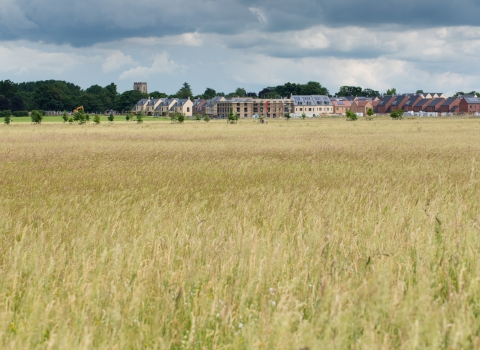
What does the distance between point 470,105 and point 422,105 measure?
17721 mm

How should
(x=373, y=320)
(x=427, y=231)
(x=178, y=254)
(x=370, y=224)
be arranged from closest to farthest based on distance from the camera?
(x=373, y=320) → (x=178, y=254) → (x=427, y=231) → (x=370, y=224)

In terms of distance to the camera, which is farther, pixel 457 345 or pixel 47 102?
pixel 47 102

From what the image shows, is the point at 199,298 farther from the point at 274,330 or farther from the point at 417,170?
the point at 417,170

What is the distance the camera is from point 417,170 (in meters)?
16.0

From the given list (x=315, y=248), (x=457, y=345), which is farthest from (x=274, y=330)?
(x=315, y=248)

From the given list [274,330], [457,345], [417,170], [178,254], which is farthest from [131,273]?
[417,170]

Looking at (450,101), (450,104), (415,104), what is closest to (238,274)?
(450,104)

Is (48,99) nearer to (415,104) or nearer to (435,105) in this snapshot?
(415,104)

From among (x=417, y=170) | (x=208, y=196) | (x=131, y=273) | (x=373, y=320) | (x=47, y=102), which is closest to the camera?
(x=373, y=320)

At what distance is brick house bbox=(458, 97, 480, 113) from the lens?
160 m

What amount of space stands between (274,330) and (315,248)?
2.20m

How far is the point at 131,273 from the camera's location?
538 centimetres

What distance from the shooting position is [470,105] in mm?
160125

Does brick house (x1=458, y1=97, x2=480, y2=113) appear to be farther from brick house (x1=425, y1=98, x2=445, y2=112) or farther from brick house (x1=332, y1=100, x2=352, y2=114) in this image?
brick house (x1=332, y1=100, x2=352, y2=114)
